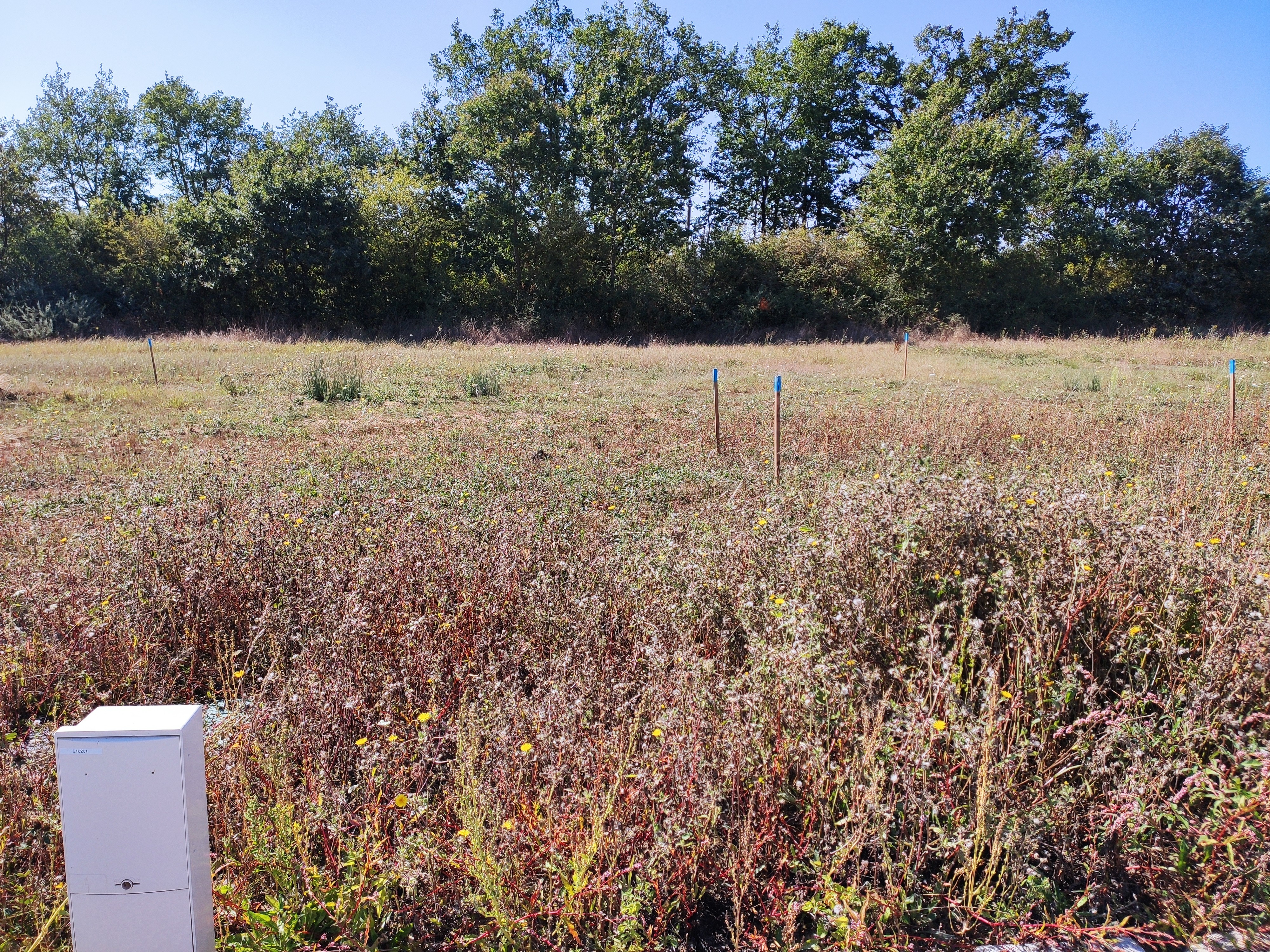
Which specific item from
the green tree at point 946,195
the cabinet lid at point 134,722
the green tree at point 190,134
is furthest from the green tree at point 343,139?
the cabinet lid at point 134,722

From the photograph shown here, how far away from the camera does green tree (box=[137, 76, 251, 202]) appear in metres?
41.5

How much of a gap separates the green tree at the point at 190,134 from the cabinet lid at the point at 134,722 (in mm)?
46578

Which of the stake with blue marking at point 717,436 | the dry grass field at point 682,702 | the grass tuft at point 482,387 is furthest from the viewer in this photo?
the grass tuft at point 482,387

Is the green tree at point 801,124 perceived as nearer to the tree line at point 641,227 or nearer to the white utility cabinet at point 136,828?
the tree line at point 641,227

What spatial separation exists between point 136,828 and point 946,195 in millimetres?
33156

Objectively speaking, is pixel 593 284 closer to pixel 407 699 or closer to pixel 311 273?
pixel 311 273

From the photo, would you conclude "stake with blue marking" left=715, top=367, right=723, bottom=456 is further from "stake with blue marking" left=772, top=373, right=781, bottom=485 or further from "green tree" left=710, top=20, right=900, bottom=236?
"green tree" left=710, top=20, right=900, bottom=236

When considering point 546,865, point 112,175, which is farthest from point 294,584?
point 112,175

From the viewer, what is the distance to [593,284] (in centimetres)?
3203

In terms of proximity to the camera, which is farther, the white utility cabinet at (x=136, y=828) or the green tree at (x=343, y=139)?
the green tree at (x=343, y=139)

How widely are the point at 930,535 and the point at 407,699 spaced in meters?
2.55

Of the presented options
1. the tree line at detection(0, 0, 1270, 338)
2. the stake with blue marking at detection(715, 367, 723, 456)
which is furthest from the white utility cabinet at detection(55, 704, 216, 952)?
the tree line at detection(0, 0, 1270, 338)

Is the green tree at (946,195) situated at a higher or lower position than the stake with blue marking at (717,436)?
higher

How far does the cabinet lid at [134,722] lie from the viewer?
1806 millimetres
